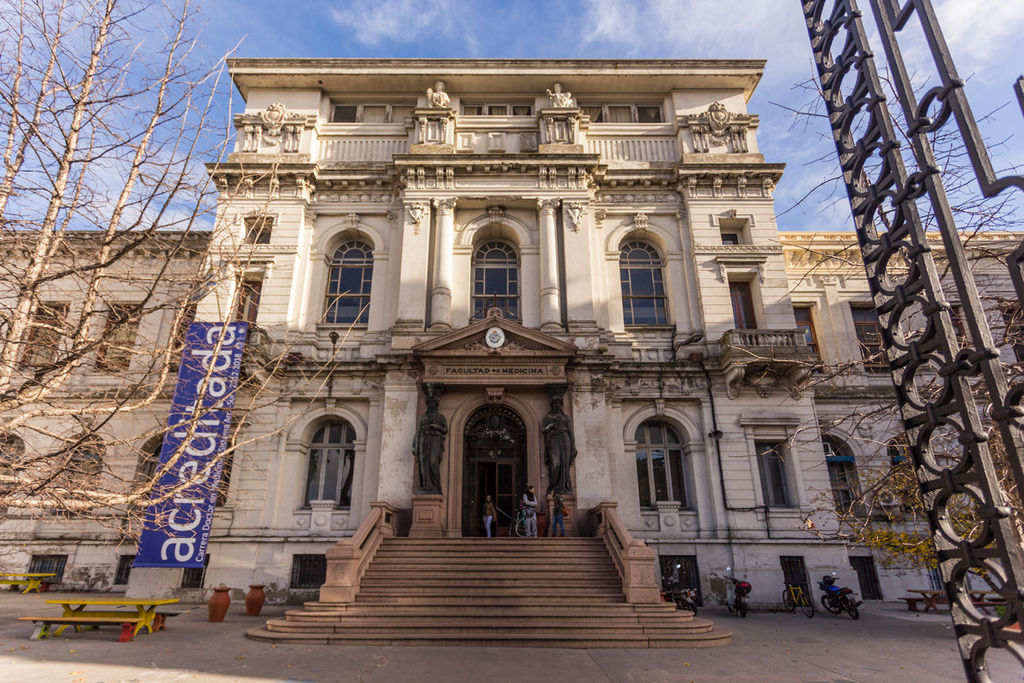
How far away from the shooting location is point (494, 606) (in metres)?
12.6

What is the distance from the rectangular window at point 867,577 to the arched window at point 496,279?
620 inches

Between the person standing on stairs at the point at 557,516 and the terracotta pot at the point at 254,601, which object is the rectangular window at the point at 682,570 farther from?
the terracotta pot at the point at 254,601

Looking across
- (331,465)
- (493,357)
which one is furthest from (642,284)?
(331,465)

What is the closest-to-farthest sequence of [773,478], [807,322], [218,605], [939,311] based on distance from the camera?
[939,311]
[218,605]
[773,478]
[807,322]

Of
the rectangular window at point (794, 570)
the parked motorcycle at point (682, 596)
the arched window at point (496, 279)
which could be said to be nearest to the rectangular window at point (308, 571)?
the arched window at point (496, 279)

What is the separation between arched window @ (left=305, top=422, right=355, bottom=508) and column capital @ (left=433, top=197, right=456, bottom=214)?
8.96m

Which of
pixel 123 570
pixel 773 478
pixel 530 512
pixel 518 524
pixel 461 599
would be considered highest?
pixel 773 478

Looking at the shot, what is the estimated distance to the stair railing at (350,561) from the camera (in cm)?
1277

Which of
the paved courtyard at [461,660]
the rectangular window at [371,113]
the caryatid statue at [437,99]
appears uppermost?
the rectangular window at [371,113]

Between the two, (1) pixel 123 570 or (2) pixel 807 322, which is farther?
(2) pixel 807 322

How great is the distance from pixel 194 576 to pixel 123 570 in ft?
11.2

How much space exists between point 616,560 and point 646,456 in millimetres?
6413

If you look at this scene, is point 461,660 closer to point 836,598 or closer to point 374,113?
point 836,598

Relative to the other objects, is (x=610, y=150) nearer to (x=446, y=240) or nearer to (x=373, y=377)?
(x=446, y=240)
